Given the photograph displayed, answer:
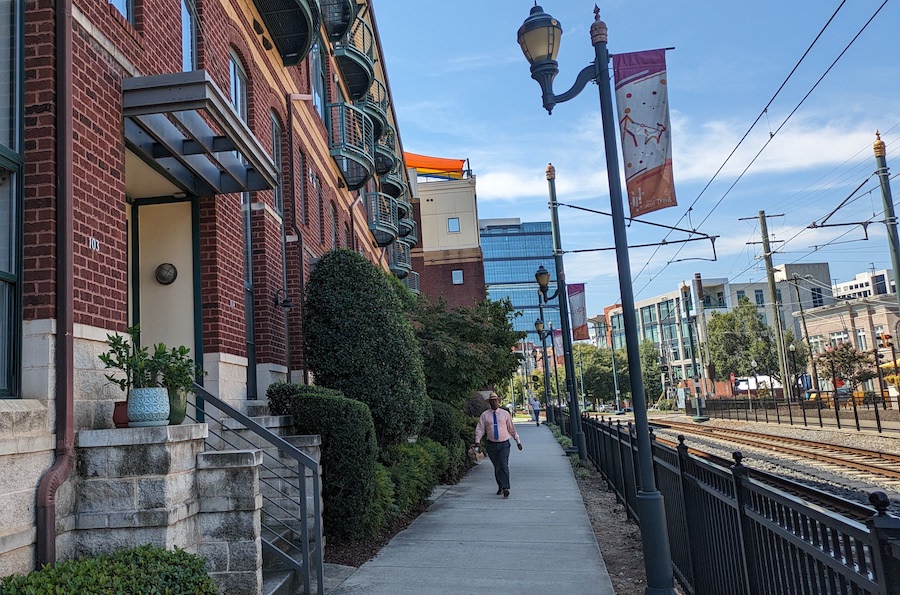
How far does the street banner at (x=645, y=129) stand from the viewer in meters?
6.93

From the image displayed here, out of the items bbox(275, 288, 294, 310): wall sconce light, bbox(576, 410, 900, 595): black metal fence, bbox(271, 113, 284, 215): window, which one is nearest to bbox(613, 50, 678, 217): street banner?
bbox(576, 410, 900, 595): black metal fence

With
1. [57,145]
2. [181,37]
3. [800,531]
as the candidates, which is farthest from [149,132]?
[800,531]

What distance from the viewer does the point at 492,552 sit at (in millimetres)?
8031

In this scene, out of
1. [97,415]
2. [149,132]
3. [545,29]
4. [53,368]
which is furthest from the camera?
[545,29]

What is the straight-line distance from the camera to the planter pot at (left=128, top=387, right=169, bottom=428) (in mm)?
5121

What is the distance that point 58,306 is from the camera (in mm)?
4930

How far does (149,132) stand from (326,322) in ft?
13.2

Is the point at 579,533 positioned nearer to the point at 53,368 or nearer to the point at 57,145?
the point at 53,368

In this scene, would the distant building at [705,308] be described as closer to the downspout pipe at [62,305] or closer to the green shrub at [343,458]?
the green shrub at [343,458]

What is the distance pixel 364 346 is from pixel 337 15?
34.4 feet

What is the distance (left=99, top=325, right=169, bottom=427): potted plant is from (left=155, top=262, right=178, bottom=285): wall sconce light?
7.97ft

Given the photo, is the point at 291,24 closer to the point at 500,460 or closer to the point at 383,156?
the point at 500,460

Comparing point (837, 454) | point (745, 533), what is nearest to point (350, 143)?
point (837, 454)

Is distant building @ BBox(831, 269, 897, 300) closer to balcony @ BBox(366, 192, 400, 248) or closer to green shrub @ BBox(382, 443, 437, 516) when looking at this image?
balcony @ BBox(366, 192, 400, 248)
